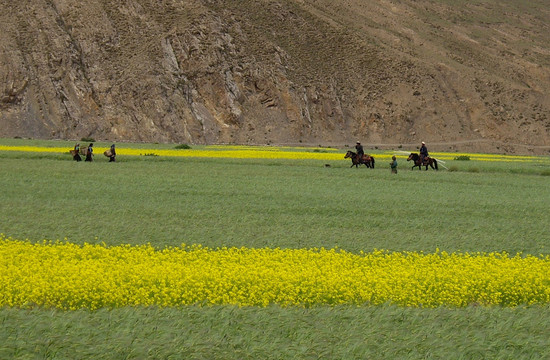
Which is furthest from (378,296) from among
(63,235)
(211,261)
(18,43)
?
(18,43)

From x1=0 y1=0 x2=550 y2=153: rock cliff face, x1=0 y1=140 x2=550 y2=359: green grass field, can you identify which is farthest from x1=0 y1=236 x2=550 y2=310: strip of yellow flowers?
x1=0 y1=0 x2=550 y2=153: rock cliff face

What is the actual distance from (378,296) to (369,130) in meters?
91.5

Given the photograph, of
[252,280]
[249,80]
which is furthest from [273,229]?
[249,80]

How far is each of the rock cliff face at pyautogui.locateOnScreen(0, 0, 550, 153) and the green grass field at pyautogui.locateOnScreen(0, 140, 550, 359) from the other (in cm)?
4494

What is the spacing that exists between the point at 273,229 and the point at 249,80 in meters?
80.8

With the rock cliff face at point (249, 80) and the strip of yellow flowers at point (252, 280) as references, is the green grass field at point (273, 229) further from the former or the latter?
the rock cliff face at point (249, 80)

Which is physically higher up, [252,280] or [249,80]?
[249,80]

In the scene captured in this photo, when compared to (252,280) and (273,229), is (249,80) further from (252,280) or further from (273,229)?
(252,280)

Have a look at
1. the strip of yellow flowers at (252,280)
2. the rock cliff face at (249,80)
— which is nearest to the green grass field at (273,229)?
the strip of yellow flowers at (252,280)

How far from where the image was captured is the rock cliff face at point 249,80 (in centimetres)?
8819

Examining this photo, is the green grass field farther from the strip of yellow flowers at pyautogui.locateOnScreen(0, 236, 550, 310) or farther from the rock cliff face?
the rock cliff face

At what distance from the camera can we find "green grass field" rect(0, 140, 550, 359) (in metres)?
7.48

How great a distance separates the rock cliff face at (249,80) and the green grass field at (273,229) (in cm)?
4494

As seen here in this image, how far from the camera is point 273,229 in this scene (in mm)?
18531
